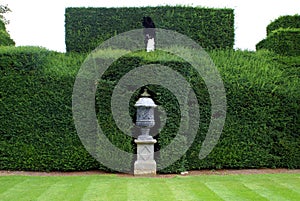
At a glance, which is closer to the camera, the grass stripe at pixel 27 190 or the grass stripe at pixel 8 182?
the grass stripe at pixel 27 190

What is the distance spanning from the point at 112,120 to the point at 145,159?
4.12ft

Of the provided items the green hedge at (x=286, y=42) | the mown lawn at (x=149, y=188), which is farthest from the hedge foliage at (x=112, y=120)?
the green hedge at (x=286, y=42)

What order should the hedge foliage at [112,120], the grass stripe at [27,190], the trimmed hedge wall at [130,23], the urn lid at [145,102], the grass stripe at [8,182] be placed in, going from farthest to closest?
1. the trimmed hedge wall at [130,23]
2. the hedge foliage at [112,120]
3. the urn lid at [145,102]
4. the grass stripe at [8,182]
5. the grass stripe at [27,190]

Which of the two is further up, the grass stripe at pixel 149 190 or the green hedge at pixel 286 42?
the green hedge at pixel 286 42

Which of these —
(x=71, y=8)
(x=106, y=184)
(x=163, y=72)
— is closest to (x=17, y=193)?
(x=106, y=184)

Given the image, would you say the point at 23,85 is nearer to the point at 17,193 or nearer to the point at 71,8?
the point at 17,193

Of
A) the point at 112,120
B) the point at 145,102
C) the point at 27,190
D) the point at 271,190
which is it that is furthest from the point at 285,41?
the point at 27,190

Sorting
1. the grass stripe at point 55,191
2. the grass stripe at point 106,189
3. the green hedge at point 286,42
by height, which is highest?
the green hedge at point 286,42

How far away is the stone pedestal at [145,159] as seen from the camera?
9.52m

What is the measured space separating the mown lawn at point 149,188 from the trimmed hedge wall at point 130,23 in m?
6.08

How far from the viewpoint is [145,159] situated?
31.5 feet

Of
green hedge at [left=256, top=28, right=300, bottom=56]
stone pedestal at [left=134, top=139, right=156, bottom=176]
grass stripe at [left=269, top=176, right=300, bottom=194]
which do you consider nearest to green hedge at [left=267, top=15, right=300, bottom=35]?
green hedge at [left=256, top=28, right=300, bottom=56]

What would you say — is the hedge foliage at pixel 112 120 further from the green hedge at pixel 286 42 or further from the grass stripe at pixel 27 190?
the green hedge at pixel 286 42

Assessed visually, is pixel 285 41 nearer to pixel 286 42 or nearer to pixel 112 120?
pixel 286 42
